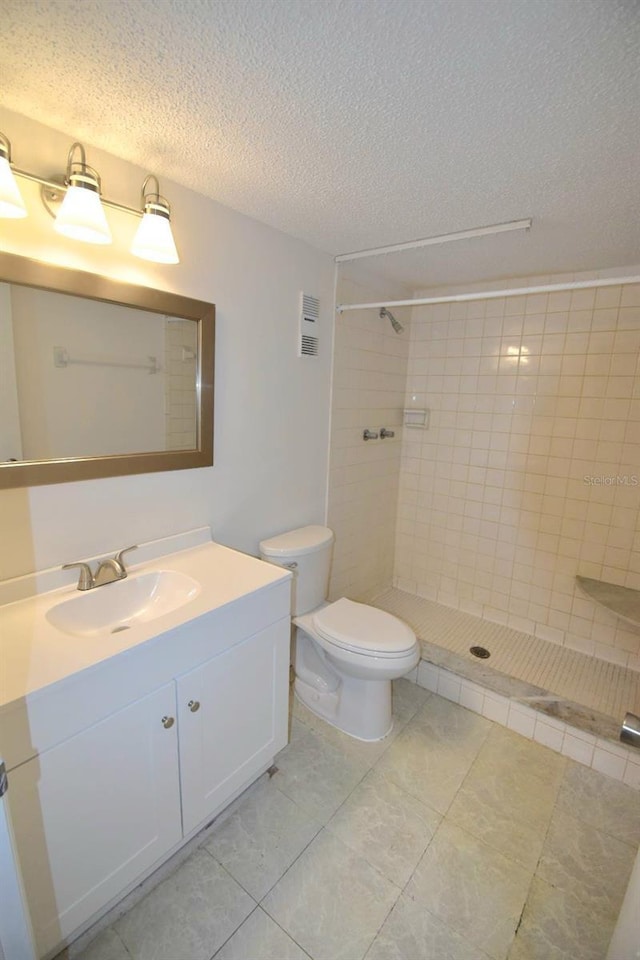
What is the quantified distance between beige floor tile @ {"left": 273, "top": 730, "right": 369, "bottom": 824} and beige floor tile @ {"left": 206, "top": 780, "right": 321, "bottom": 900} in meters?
0.04

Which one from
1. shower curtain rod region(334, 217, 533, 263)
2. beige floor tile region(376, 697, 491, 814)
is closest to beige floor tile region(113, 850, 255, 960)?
beige floor tile region(376, 697, 491, 814)

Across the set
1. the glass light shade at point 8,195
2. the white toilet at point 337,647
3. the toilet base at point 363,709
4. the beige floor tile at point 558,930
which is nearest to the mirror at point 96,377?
the glass light shade at point 8,195

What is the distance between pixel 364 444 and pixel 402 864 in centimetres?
189

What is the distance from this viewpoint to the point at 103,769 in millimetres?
1041

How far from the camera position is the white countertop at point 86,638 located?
94 centimetres

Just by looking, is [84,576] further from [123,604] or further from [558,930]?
[558,930]

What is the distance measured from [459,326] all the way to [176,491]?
2008 mm

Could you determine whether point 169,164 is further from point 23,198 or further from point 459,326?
point 459,326

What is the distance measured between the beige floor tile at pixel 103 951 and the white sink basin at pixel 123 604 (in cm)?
77

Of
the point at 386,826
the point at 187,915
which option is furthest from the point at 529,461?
the point at 187,915

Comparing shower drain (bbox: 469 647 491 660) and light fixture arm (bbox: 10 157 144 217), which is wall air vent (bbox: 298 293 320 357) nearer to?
light fixture arm (bbox: 10 157 144 217)

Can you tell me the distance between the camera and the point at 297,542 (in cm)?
196

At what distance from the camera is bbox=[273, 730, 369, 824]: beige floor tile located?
1.55 meters

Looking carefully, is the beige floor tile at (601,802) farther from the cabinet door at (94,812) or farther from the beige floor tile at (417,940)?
the cabinet door at (94,812)
